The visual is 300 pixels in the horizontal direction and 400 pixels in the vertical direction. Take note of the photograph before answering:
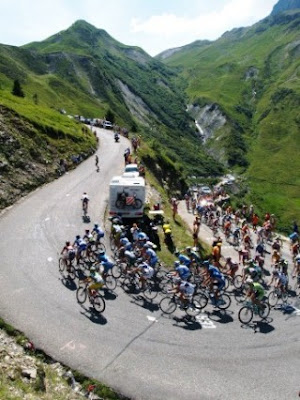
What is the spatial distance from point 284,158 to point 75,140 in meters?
104

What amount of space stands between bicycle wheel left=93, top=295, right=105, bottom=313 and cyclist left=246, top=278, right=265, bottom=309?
25.5 feet

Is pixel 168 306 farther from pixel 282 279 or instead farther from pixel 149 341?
pixel 282 279

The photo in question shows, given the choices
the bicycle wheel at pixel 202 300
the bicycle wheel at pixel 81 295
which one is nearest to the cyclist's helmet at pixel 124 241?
the bicycle wheel at pixel 81 295

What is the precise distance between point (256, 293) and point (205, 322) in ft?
10.1

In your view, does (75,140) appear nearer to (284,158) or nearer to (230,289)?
(230,289)

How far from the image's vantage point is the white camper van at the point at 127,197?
3353 cm

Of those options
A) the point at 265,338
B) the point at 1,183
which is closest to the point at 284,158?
the point at 1,183

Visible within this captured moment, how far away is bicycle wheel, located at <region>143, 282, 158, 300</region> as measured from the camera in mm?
24578

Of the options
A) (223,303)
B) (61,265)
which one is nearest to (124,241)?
(61,265)

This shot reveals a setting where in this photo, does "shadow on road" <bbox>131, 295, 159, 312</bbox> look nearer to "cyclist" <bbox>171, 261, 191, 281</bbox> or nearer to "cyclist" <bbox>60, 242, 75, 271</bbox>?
"cyclist" <bbox>171, 261, 191, 281</bbox>

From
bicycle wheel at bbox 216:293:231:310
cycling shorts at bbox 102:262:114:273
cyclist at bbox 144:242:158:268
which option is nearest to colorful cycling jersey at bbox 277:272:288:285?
bicycle wheel at bbox 216:293:231:310

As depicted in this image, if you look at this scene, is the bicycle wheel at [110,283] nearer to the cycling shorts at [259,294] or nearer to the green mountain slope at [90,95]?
the cycling shorts at [259,294]

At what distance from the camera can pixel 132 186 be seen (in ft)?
110

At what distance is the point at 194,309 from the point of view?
23859 mm
